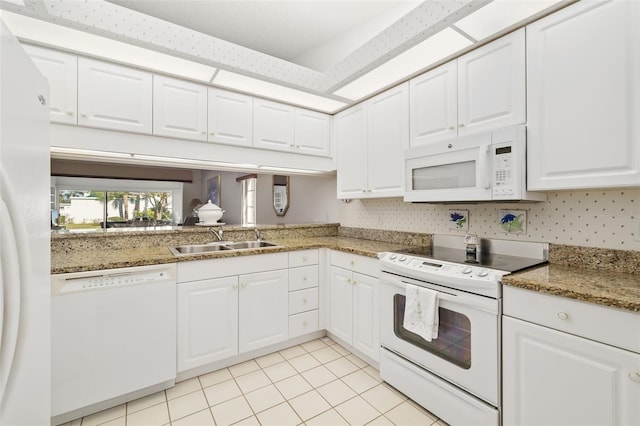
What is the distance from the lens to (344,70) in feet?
7.39

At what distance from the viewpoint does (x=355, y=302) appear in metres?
2.32

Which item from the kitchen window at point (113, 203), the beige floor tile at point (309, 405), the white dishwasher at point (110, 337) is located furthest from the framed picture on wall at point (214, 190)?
the beige floor tile at point (309, 405)

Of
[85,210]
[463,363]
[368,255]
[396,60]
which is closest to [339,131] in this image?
[396,60]

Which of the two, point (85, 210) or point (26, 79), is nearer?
point (26, 79)

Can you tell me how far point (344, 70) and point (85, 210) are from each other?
5249mm

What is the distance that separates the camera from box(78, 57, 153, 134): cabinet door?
189 centimetres

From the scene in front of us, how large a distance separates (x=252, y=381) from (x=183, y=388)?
0.45 m

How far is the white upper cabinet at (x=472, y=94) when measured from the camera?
1.64 meters

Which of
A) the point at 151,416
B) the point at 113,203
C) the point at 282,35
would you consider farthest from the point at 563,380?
the point at 113,203

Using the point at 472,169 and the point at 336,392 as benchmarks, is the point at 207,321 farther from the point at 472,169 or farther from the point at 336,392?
the point at 472,169

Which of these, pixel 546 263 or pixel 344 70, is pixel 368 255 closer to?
pixel 546 263

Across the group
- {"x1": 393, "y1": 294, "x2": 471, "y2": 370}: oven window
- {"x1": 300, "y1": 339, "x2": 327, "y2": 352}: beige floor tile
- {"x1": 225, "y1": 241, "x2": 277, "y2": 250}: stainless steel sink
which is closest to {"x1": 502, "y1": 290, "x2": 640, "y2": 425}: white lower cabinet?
{"x1": 393, "y1": 294, "x2": 471, "y2": 370}: oven window

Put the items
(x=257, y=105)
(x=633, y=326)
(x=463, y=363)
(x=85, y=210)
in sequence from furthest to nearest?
(x=85, y=210)
(x=257, y=105)
(x=463, y=363)
(x=633, y=326)

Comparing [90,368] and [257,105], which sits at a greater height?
[257,105]
